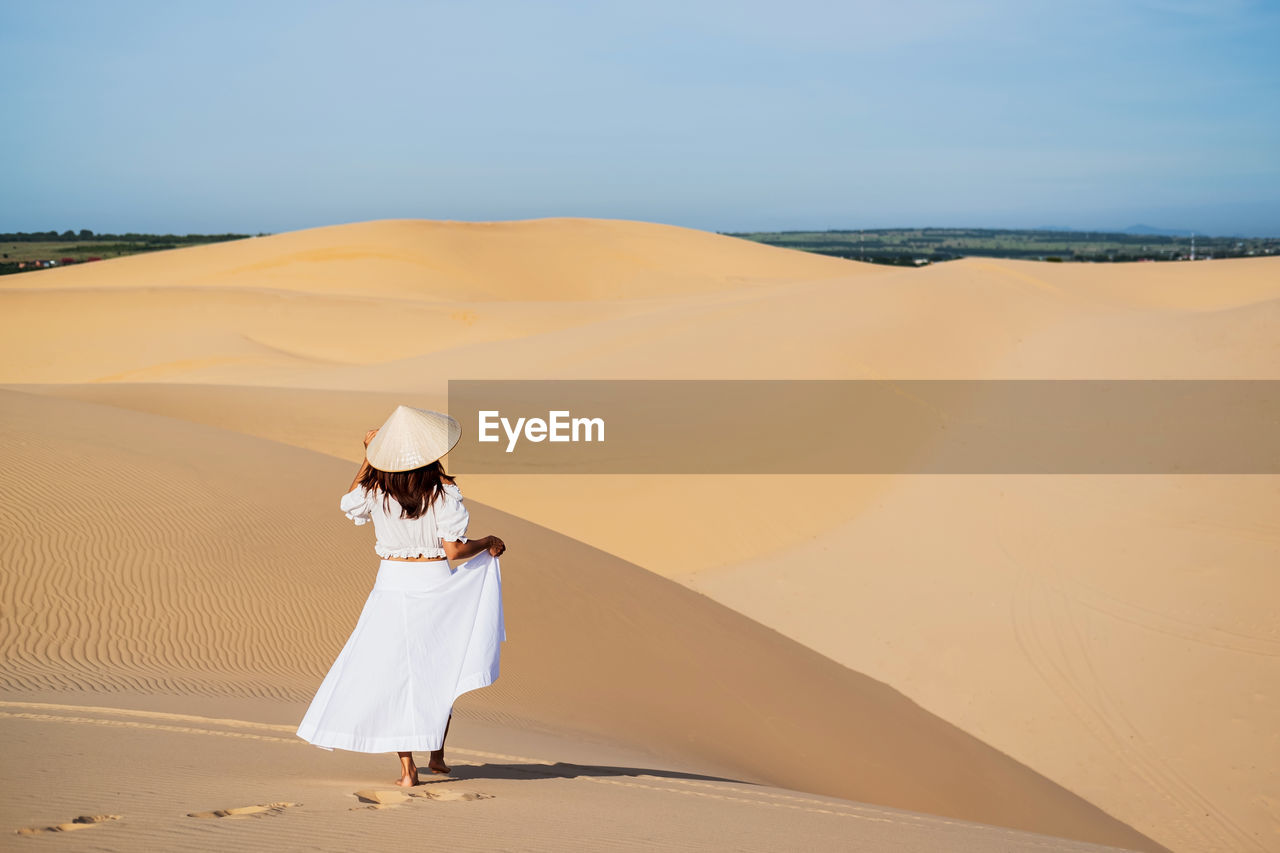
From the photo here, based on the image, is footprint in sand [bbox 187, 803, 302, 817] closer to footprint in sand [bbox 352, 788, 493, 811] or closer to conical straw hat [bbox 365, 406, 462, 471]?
footprint in sand [bbox 352, 788, 493, 811]

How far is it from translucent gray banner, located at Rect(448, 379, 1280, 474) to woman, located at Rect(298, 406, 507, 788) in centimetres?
1193

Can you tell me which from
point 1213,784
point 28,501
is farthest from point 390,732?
point 1213,784

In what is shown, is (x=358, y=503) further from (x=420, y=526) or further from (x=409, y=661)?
(x=409, y=661)

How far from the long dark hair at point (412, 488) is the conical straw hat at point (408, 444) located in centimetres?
5

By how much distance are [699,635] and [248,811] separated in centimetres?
625

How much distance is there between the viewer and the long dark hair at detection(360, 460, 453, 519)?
450cm

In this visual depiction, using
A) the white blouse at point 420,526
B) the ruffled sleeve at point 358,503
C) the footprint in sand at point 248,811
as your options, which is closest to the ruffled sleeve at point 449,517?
the white blouse at point 420,526

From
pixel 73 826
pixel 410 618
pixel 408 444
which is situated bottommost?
pixel 73 826

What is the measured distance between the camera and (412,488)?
4.51m

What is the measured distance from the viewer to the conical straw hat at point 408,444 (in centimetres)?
444

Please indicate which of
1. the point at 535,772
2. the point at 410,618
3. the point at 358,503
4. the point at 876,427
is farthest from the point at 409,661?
the point at 876,427

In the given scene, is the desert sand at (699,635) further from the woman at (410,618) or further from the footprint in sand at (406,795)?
the woman at (410,618)

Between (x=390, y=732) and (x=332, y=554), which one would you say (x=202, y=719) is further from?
(x=332, y=554)

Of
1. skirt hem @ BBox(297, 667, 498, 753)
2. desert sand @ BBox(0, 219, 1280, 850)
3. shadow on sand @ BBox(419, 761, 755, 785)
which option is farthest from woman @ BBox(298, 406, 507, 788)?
shadow on sand @ BBox(419, 761, 755, 785)
